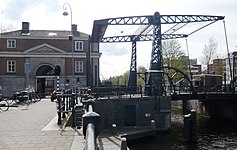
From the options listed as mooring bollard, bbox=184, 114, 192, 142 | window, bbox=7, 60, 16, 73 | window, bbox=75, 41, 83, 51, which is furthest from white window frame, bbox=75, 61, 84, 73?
mooring bollard, bbox=184, 114, 192, 142

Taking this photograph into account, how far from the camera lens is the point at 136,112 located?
21.6 meters

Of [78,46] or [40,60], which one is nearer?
[40,60]

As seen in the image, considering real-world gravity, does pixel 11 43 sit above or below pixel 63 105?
above

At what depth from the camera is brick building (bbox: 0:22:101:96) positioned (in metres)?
38.8

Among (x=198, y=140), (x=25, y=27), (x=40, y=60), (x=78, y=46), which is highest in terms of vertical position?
(x=25, y=27)

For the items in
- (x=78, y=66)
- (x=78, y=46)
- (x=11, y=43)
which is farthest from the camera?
(x=78, y=46)

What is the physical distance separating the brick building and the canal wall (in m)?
17.2

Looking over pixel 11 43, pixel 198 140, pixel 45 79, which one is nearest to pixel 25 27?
pixel 11 43

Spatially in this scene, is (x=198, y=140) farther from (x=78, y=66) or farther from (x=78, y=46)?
(x=78, y=46)

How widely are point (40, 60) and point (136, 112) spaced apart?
22146mm

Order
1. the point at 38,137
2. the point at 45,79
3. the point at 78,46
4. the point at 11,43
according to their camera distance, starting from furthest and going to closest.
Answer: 1. the point at 78,46
2. the point at 11,43
3. the point at 45,79
4. the point at 38,137

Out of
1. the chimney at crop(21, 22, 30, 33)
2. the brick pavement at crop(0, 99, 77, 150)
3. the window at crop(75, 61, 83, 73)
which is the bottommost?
the brick pavement at crop(0, 99, 77, 150)

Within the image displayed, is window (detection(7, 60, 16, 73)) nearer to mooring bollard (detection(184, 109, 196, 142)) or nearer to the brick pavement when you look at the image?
mooring bollard (detection(184, 109, 196, 142))

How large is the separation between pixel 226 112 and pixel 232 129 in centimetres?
644
